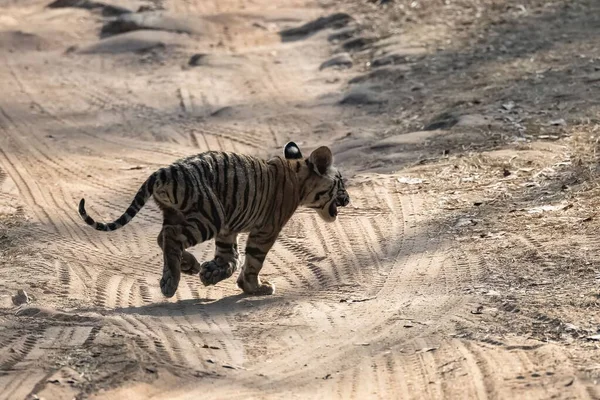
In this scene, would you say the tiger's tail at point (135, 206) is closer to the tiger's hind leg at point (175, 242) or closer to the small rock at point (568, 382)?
the tiger's hind leg at point (175, 242)

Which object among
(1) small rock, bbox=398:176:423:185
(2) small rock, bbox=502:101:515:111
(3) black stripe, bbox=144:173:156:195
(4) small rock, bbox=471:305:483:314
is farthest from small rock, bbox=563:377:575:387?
(2) small rock, bbox=502:101:515:111

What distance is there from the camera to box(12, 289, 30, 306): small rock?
29.0 ft

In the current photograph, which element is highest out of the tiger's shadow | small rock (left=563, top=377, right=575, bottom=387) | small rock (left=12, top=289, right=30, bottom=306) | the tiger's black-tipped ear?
the tiger's black-tipped ear

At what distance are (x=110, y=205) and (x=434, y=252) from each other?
375cm

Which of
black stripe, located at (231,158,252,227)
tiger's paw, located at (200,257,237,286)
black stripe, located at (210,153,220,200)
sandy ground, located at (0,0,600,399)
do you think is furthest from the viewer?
tiger's paw, located at (200,257,237,286)

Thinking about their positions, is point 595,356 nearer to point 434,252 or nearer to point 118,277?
point 434,252

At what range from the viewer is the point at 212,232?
9227 millimetres

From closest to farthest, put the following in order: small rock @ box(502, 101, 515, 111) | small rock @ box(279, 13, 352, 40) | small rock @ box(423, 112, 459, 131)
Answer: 1. small rock @ box(423, 112, 459, 131)
2. small rock @ box(502, 101, 515, 111)
3. small rock @ box(279, 13, 352, 40)

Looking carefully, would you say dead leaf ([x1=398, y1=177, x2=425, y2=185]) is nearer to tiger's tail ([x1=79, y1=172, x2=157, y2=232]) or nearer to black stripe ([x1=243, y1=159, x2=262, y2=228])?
black stripe ([x1=243, y1=159, x2=262, y2=228])

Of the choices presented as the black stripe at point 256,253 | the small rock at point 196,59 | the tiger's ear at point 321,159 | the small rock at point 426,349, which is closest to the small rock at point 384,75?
the small rock at point 196,59

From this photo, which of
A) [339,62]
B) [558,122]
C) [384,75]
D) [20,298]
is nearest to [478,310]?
[20,298]

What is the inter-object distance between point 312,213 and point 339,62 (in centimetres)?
699

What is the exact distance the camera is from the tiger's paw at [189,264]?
9641 mm

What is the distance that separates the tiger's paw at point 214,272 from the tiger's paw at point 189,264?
0.09 m
